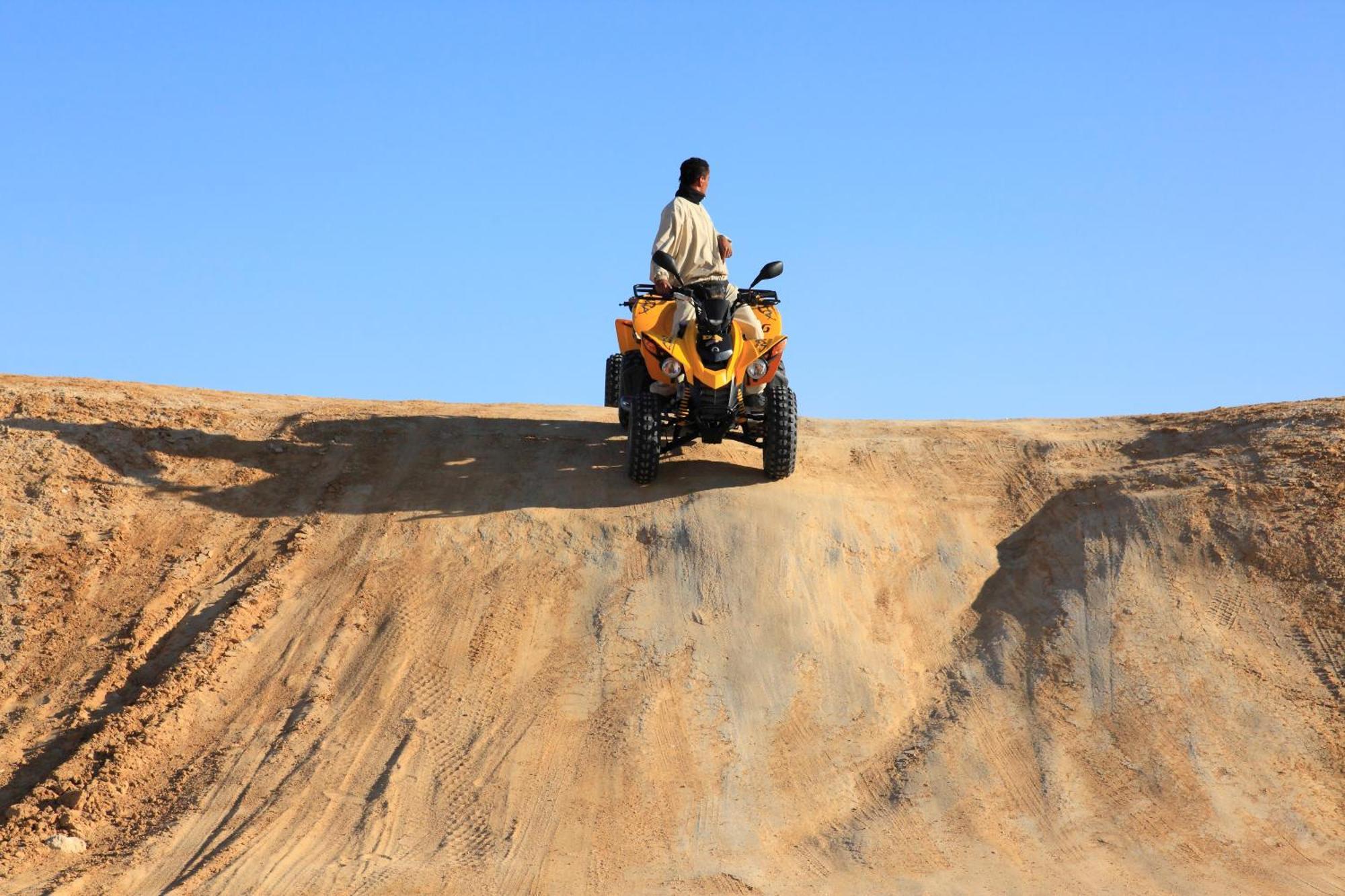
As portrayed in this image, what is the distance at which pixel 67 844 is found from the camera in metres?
7.48

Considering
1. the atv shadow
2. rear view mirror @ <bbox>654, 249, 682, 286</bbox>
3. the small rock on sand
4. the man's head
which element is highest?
the man's head

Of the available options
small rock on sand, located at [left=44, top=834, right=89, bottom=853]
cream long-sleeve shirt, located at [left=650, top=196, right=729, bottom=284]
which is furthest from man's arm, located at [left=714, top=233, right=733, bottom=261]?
small rock on sand, located at [left=44, top=834, right=89, bottom=853]

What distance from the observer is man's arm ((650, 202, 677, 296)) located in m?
10.7

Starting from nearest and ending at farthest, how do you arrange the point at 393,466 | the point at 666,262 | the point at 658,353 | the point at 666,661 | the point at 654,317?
1. the point at 666,661
2. the point at 666,262
3. the point at 658,353
4. the point at 654,317
5. the point at 393,466

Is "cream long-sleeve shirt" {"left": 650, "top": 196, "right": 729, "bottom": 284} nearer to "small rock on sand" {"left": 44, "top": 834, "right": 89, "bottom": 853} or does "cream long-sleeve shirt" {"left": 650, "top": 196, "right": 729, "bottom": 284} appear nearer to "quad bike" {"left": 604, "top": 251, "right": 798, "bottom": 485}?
"quad bike" {"left": 604, "top": 251, "right": 798, "bottom": 485}

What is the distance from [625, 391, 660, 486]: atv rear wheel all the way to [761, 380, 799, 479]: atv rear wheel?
888mm

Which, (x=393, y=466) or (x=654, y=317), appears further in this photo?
(x=393, y=466)

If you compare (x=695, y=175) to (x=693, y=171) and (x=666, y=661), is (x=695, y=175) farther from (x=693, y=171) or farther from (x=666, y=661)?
(x=666, y=661)

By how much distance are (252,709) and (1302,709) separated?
6.85m

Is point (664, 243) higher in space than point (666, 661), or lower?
higher

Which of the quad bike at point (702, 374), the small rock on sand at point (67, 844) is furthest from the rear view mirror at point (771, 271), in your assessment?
the small rock on sand at point (67, 844)

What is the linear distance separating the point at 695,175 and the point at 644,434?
7.46 ft

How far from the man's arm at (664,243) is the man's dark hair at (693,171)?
0.35 m

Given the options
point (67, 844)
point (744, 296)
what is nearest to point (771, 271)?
point (744, 296)
